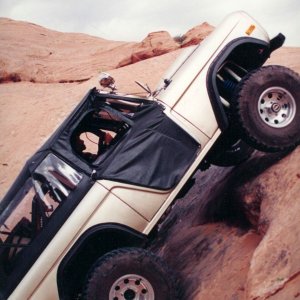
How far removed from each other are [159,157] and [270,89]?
1.39m

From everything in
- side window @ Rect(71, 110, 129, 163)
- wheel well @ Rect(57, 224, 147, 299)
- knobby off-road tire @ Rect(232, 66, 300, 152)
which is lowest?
wheel well @ Rect(57, 224, 147, 299)

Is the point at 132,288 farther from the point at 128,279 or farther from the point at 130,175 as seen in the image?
the point at 130,175

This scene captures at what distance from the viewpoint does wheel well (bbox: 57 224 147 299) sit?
3.85 metres

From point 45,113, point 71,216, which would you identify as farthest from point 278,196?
point 45,113

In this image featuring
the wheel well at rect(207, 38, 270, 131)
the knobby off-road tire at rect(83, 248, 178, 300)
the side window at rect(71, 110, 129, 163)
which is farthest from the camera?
the side window at rect(71, 110, 129, 163)

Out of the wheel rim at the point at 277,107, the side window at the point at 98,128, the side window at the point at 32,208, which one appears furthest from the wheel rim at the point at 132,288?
the wheel rim at the point at 277,107

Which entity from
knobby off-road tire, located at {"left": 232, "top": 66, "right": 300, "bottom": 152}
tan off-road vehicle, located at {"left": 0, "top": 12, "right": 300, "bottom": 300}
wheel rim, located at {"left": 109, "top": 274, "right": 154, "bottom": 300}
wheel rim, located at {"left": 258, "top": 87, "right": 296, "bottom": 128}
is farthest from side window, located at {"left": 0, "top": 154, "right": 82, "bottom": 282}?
wheel rim, located at {"left": 258, "top": 87, "right": 296, "bottom": 128}

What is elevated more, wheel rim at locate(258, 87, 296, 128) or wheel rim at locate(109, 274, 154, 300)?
wheel rim at locate(258, 87, 296, 128)

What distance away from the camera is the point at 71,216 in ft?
12.7

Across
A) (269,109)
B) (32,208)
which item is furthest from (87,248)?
(269,109)

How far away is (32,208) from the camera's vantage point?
389cm

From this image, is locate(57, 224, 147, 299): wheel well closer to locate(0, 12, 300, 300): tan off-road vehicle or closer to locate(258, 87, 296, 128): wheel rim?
locate(0, 12, 300, 300): tan off-road vehicle

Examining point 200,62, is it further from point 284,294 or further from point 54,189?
point 284,294

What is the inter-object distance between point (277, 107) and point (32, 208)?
2.67 m
